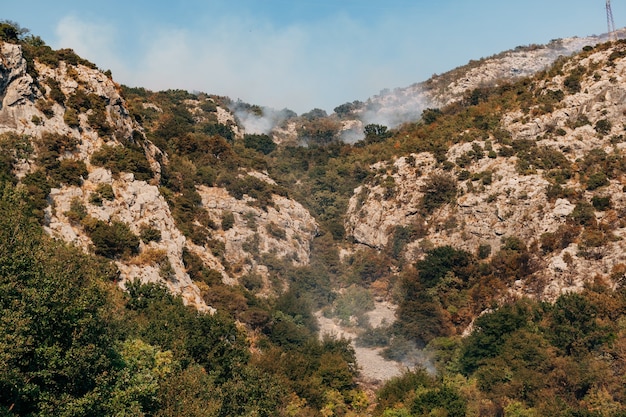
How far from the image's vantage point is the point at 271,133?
139125 mm

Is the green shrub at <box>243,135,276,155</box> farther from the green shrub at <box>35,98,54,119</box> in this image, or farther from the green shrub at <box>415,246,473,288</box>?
the green shrub at <box>35,98,54,119</box>

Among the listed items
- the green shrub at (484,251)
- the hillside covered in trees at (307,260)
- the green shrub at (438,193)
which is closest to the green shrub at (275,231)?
the hillside covered in trees at (307,260)

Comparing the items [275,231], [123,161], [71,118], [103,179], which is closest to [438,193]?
[275,231]

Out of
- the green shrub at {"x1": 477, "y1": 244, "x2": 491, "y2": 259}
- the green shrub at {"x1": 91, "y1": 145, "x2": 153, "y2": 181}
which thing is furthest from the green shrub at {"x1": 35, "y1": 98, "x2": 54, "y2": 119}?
the green shrub at {"x1": 477, "y1": 244, "x2": 491, "y2": 259}

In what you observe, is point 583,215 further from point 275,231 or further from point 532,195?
point 275,231

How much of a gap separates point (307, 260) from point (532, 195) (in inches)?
1121

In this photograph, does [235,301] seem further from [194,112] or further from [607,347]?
[194,112]

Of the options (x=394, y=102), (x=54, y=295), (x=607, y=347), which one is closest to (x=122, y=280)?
(x=54, y=295)

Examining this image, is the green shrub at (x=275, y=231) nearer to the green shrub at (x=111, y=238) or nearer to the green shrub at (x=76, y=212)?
the green shrub at (x=111, y=238)

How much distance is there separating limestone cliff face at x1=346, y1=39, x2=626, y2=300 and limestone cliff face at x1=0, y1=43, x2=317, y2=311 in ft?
69.2

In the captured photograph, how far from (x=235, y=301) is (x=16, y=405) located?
108 ft

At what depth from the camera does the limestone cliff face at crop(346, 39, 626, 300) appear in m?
60.0

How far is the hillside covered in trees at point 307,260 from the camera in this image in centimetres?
2891

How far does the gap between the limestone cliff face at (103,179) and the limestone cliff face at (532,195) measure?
21091 millimetres
